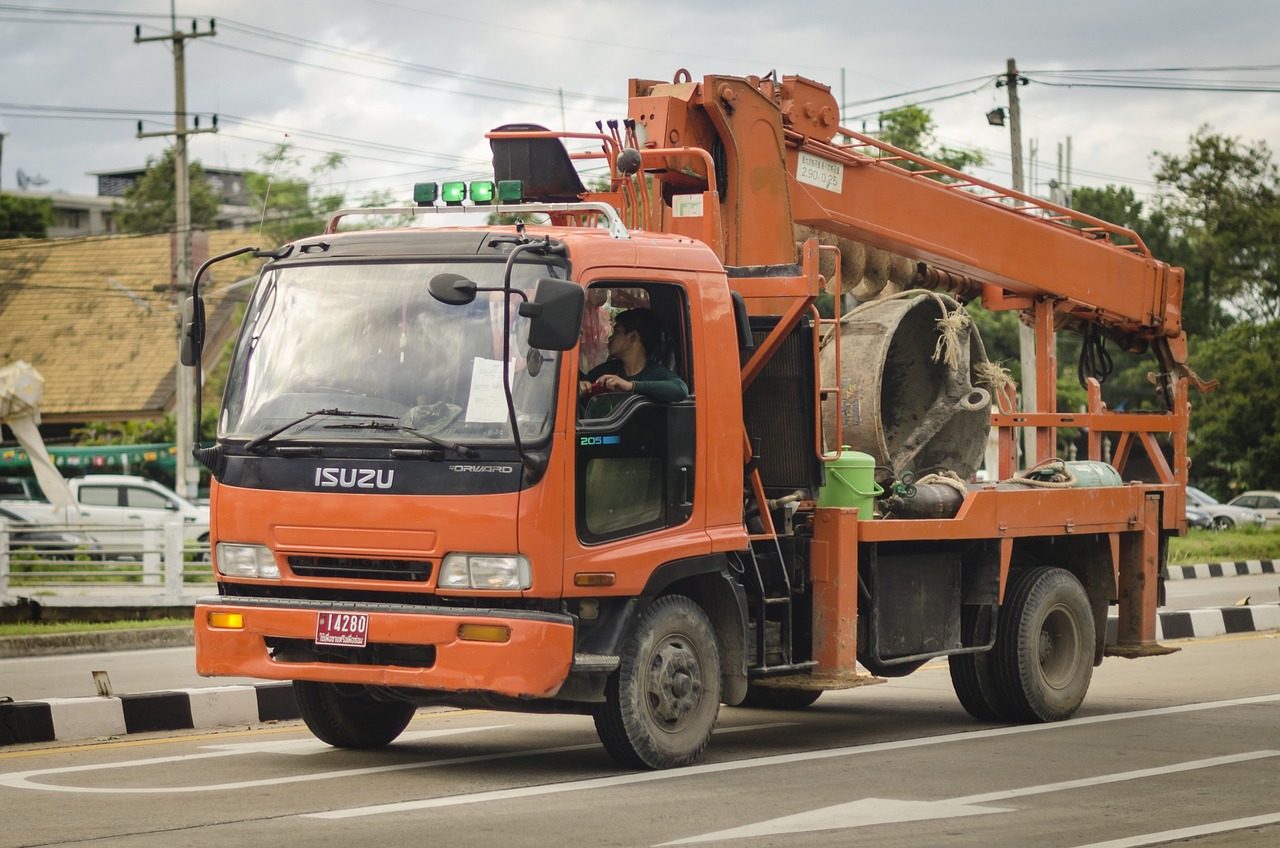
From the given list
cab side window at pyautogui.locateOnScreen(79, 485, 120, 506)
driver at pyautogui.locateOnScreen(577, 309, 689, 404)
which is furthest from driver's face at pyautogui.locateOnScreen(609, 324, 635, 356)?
cab side window at pyautogui.locateOnScreen(79, 485, 120, 506)

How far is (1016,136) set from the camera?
3269 cm

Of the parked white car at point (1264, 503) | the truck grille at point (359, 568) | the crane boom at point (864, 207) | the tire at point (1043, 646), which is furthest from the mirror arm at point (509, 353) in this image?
the parked white car at point (1264, 503)

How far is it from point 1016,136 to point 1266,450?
526 inches

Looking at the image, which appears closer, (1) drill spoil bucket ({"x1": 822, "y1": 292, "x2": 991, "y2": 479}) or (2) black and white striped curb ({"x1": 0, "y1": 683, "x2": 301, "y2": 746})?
(2) black and white striped curb ({"x1": 0, "y1": 683, "x2": 301, "y2": 746})

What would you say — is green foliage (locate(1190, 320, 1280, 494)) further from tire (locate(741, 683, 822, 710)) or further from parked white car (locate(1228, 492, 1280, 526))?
tire (locate(741, 683, 822, 710))

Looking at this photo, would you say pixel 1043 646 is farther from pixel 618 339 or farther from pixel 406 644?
pixel 406 644

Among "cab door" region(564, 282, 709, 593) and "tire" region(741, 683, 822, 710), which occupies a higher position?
"cab door" region(564, 282, 709, 593)

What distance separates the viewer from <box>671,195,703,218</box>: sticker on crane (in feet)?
30.3

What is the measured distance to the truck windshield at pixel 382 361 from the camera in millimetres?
7414

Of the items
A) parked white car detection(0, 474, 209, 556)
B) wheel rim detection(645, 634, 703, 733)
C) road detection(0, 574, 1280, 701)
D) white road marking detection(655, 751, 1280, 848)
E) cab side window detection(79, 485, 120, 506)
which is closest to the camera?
white road marking detection(655, 751, 1280, 848)

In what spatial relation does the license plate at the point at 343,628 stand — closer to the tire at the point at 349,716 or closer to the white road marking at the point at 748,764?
the white road marking at the point at 748,764

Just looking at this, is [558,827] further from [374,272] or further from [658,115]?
[658,115]

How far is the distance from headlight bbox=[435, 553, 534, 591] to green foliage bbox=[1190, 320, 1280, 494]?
118ft

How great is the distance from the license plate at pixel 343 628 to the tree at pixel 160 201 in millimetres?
54977
